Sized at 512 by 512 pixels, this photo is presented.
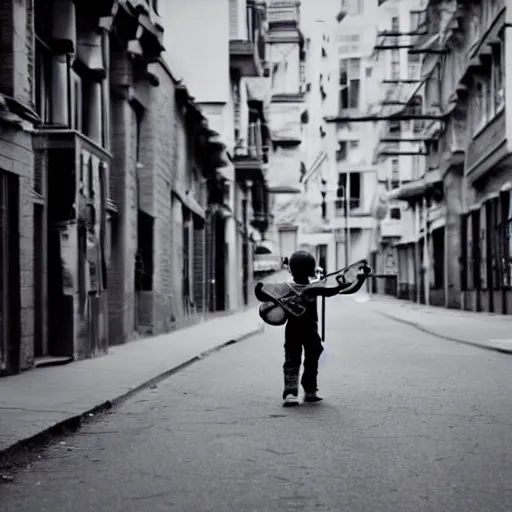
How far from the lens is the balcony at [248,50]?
37875mm

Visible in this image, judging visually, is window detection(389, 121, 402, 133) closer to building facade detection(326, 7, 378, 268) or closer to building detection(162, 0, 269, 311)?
building detection(162, 0, 269, 311)

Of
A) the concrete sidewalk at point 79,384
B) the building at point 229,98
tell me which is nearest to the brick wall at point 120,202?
the concrete sidewalk at point 79,384

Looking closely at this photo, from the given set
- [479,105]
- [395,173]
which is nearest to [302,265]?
[479,105]

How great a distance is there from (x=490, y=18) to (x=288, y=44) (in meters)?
34.2

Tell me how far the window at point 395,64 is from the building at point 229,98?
15089 mm

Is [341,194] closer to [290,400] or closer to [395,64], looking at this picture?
[395,64]

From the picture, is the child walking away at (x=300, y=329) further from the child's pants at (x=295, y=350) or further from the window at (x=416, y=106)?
the window at (x=416, y=106)

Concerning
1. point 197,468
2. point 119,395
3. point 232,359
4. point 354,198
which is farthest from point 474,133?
point 354,198

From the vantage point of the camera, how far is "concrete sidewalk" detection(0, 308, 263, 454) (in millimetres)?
8454

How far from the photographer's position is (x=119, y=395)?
10.9 metres

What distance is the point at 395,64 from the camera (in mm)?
69125

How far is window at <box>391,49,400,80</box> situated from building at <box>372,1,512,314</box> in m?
15.8

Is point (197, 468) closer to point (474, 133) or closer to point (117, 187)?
point (117, 187)

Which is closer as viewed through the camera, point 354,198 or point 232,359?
point 232,359
